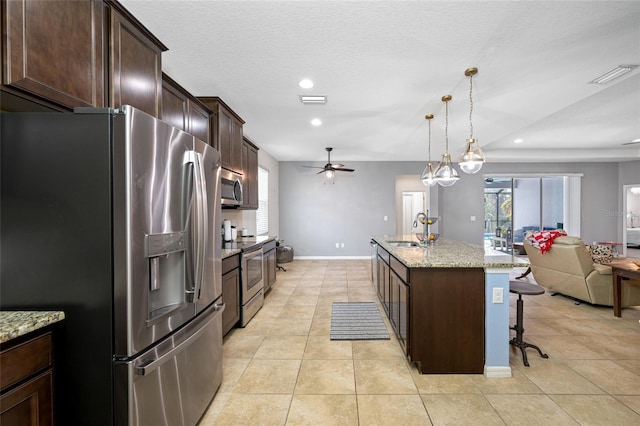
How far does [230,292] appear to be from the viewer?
3023 mm

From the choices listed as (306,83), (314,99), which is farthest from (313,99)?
(306,83)

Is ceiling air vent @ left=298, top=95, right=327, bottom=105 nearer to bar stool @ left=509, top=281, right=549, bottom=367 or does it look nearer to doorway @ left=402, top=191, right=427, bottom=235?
bar stool @ left=509, top=281, right=549, bottom=367

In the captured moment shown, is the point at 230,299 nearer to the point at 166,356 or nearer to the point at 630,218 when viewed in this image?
the point at 166,356

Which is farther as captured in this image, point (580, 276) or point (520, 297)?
point (580, 276)

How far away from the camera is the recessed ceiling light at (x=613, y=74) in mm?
2773

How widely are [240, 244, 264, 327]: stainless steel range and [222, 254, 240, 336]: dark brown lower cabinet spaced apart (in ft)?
0.22

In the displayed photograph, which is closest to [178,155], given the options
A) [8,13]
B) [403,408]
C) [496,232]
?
[8,13]

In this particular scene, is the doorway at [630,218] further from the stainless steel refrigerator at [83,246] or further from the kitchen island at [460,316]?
the stainless steel refrigerator at [83,246]

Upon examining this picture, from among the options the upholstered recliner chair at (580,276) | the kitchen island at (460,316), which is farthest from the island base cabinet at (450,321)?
the upholstered recliner chair at (580,276)

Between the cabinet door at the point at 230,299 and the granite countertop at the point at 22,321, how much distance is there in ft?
5.37

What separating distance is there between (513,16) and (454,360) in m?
2.56

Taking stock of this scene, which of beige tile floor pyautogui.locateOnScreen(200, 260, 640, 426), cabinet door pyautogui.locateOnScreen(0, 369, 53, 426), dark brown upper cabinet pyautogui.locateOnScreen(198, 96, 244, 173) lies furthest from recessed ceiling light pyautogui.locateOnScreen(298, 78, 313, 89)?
cabinet door pyautogui.locateOnScreen(0, 369, 53, 426)

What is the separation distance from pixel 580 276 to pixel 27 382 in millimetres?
5387

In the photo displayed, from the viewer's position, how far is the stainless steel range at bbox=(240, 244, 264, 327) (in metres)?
3.29
